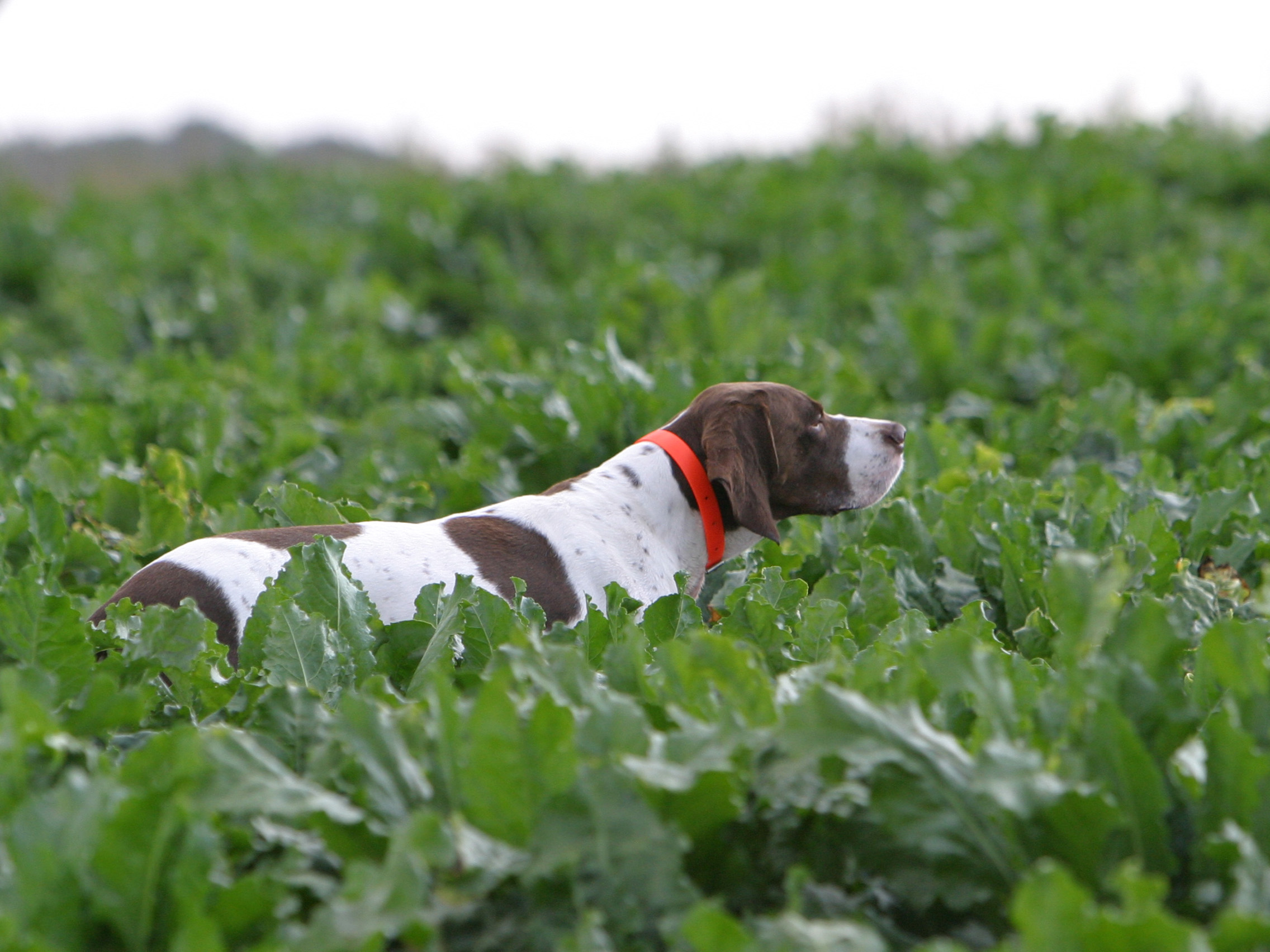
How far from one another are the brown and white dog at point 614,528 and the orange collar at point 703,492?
2 centimetres

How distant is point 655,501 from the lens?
3.89m

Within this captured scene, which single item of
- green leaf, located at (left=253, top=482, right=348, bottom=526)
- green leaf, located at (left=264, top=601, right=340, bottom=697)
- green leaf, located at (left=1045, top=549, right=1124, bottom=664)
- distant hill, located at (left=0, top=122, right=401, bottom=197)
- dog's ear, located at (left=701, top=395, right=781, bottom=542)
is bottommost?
distant hill, located at (left=0, top=122, right=401, bottom=197)

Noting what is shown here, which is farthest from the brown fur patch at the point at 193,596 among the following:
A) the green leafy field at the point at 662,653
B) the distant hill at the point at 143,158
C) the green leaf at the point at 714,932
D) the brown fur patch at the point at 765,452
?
the distant hill at the point at 143,158

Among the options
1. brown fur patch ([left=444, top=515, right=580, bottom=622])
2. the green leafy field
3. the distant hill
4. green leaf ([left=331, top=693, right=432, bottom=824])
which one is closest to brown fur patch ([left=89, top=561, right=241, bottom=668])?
the green leafy field

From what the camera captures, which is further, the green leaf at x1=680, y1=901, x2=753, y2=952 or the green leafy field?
the green leafy field

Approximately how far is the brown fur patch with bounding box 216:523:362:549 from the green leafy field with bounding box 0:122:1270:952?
0.36 m

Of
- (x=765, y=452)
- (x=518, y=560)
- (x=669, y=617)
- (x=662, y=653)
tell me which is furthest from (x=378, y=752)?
(x=765, y=452)

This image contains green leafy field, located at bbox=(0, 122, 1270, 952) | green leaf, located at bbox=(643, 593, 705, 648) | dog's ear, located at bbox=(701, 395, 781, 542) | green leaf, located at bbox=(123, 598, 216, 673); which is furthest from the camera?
dog's ear, located at bbox=(701, 395, 781, 542)

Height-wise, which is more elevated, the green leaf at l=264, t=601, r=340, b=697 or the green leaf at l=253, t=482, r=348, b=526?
the green leaf at l=264, t=601, r=340, b=697

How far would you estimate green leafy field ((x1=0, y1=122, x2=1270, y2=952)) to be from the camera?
2.04m

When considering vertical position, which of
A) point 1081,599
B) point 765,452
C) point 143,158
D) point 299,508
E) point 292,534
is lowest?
point 143,158

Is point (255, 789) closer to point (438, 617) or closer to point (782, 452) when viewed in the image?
point (438, 617)

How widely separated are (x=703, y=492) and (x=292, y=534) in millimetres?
1178

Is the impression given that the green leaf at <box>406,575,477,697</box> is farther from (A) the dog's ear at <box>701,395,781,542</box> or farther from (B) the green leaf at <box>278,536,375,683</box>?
(A) the dog's ear at <box>701,395,781,542</box>
